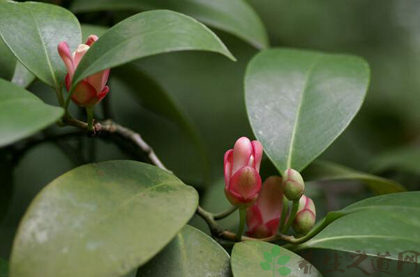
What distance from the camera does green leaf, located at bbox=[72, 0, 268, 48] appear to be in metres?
1.06

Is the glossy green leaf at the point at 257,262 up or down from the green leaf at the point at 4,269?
up

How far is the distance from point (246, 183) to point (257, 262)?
10 cm

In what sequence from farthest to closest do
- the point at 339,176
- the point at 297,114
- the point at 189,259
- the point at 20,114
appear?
the point at 339,176 < the point at 297,114 < the point at 189,259 < the point at 20,114

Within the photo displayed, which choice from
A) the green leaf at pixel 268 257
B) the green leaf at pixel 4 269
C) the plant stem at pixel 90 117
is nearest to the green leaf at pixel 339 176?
the green leaf at pixel 268 257

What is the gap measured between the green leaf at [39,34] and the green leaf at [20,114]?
0.32 ft

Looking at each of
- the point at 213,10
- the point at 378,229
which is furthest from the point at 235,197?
the point at 213,10

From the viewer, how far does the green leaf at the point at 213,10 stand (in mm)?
1060

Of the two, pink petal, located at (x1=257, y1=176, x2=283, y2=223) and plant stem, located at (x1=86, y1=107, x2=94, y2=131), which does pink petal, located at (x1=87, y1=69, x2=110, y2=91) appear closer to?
plant stem, located at (x1=86, y1=107, x2=94, y2=131)

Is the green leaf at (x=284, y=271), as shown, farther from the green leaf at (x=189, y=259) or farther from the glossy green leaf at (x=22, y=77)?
the glossy green leaf at (x=22, y=77)

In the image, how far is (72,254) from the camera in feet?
1.72

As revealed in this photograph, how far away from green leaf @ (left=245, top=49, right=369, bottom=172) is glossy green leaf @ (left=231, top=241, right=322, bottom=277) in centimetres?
17

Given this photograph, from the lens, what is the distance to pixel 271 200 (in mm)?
831

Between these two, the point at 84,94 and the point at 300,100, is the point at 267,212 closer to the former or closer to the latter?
the point at 300,100

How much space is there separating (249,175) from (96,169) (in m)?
0.19
